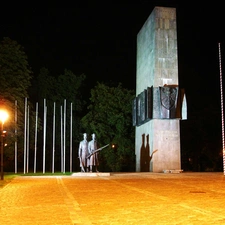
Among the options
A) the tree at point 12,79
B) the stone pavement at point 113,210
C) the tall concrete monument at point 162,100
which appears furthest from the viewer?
the tree at point 12,79

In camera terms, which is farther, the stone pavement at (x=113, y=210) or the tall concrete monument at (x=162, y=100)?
the tall concrete monument at (x=162, y=100)

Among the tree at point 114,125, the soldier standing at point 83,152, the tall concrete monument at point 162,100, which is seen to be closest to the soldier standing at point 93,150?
the soldier standing at point 83,152

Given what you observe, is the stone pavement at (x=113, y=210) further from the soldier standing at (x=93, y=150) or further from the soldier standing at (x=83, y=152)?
the soldier standing at (x=83, y=152)

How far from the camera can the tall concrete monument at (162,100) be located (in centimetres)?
2830

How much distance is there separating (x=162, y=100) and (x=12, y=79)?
1116 cm

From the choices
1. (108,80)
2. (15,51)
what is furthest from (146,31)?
(108,80)

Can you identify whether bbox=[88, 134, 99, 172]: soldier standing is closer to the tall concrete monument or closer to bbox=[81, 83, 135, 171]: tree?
the tall concrete monument

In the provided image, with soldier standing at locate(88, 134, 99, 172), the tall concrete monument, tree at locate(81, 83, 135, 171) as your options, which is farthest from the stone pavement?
tree at locate(81, 83, 135, 171)

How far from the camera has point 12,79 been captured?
103ft

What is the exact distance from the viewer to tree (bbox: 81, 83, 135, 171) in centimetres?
4103

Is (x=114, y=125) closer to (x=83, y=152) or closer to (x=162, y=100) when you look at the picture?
(x=162, y=100)

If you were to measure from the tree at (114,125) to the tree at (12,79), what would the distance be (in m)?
10.8

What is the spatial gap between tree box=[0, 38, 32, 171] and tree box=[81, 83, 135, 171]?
35.3ft

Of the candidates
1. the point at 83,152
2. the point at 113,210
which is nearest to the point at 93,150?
the point at 83,152
